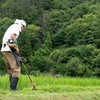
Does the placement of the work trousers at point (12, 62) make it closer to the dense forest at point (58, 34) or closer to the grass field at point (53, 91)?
the grass field at point (53, 91)

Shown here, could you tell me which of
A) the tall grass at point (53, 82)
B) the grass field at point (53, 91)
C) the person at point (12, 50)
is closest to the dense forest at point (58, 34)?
the tall grass at point (53, 82)

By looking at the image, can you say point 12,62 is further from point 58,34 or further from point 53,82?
point 58,34

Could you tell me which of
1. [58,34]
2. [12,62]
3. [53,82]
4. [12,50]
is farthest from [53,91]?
[58,34]

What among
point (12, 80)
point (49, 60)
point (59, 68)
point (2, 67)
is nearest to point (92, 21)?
point (49, 60)

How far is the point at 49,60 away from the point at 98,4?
74.5 feet

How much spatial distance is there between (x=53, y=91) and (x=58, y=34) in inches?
2809

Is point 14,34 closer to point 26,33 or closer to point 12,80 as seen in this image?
point 12,80

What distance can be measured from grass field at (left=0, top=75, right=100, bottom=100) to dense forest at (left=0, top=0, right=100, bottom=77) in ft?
141

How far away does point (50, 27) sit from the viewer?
7969cm

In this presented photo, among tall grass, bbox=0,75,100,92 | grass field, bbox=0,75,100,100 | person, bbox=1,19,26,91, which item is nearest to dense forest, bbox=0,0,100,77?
tall grass, bbox=0,75,100,92

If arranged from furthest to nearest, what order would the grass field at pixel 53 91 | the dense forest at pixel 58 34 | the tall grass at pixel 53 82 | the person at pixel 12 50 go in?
the dense forest at pixel 58 34, the tall grass at pixel 53 82, the person at pixel 12 50, the grass field at pixel 53 91

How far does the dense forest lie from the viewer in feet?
208

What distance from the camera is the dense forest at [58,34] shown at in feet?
208

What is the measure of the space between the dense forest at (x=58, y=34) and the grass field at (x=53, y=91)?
42.9 meters
